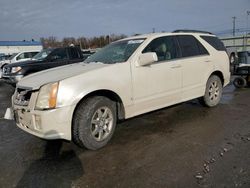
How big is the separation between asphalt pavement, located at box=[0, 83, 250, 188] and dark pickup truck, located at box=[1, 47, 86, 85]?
424cm

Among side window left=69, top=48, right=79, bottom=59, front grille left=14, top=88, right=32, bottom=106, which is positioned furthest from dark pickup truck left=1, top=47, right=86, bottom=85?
front grille left=14, top=88, right=32, bottom=106

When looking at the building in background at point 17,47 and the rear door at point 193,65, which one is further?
the building in background at point 17,47

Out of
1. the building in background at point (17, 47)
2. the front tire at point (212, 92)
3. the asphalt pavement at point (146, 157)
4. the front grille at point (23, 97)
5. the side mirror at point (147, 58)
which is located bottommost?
the asphalt pavement at point (146, 157)

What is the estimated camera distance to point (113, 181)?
288 cm

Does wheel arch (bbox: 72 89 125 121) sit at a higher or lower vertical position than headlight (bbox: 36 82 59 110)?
lower

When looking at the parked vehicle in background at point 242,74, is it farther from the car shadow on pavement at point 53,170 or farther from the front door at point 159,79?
the car shadow on pavement at point 53,170

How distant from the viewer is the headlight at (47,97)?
3.31 m

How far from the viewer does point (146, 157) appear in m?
3.44

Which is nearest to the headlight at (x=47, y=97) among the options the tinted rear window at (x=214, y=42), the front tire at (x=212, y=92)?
the front tire at (x=212, y=92)

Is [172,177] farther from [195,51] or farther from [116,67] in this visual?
[195,51]

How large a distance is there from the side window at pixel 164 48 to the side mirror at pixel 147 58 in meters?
0.39

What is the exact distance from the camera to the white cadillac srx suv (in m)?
3.38

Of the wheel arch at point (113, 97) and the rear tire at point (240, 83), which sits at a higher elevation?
the wheel arch at point (113, 97)

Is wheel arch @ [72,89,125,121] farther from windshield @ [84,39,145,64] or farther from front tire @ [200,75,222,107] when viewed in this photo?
front tire @ [200,75,222,107]
